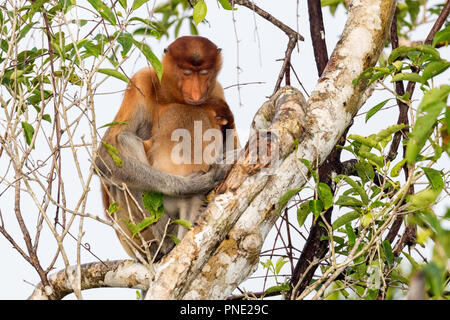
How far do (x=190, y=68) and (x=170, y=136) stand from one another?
0.47 metres

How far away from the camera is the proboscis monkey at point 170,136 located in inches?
143

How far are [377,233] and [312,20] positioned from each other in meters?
1.87

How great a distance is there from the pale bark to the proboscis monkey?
0.87m

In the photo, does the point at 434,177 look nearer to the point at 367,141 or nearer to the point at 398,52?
the point at 367,141

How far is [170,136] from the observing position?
3.81m

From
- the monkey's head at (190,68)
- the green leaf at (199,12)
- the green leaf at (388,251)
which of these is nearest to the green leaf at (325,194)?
the green leaf at (388,251)

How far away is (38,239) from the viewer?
2666 millimetres

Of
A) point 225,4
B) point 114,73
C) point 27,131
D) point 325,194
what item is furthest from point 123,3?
point 325,194

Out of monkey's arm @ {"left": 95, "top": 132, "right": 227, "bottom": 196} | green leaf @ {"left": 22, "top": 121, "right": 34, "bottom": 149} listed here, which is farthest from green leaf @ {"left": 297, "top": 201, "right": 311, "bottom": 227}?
green leaf @ {"left": 22, "top": 121, "right": 34, "bottom": 149}

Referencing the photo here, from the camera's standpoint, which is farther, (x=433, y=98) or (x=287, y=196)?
(x=287, y=196)

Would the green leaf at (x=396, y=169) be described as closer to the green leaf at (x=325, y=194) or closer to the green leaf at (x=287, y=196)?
the green leaf at (x=325, y=194)

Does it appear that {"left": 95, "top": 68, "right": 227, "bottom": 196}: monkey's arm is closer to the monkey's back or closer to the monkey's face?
the monkey's back
